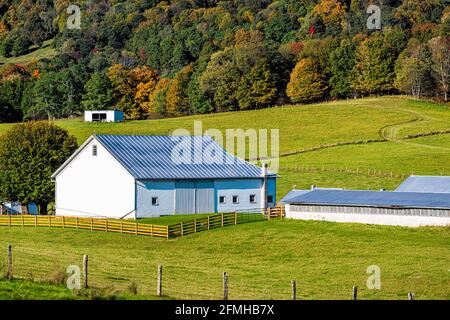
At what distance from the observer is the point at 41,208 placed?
74.7m

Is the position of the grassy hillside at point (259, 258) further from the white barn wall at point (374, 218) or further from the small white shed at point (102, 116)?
the small white shed at point (102, 116)

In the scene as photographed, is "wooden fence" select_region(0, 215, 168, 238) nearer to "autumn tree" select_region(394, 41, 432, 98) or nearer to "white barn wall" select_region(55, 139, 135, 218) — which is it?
"white barn wall" select_region(55, 139, 135, 218)

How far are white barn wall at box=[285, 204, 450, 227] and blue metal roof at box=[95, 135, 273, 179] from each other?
8.53 metres

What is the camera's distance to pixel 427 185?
64.4 m

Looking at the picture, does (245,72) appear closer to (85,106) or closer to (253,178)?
(85,106)

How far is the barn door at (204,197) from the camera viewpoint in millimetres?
64312

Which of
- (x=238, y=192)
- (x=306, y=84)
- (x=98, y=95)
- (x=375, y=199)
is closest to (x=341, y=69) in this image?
(x=306, y=84)

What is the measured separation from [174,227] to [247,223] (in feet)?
17.5

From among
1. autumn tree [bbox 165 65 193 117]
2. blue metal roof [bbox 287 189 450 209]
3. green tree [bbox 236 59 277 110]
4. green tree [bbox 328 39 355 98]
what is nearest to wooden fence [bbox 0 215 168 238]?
blue metal roof [bbox 287 189 450 209]

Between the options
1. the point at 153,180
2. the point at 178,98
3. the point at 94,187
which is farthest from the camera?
the point at 178,98

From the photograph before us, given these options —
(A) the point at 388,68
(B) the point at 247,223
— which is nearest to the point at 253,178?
(B) the point at 247,223

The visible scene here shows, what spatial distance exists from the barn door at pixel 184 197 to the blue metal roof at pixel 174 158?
659 mm

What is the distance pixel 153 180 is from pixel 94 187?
4619 mm

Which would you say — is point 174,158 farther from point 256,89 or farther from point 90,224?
point 256,89
